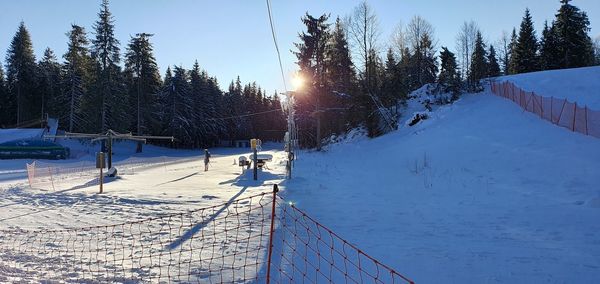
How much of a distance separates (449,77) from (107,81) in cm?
3939

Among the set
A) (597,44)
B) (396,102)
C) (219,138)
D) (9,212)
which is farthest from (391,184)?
(597,44)

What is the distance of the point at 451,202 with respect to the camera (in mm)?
13641

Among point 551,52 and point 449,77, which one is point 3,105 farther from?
point 551,52

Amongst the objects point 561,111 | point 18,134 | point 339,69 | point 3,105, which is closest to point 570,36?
point 339,69

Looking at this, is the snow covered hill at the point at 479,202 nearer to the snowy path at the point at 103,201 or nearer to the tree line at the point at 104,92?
the snowy path at the point at 103,201

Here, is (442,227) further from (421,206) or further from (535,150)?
(535,150)

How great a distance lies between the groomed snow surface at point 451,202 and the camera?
7.74m

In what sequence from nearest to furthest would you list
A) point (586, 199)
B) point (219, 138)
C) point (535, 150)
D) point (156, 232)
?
point (156, 232) → point (586, 199) → point (535, 150) → point (219, 138)

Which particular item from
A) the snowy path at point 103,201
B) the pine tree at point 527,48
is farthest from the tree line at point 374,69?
the snowy path at point 103,201

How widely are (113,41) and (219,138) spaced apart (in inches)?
1470

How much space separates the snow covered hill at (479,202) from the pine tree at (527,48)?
2654 cm

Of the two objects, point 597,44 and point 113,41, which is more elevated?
point 597,44

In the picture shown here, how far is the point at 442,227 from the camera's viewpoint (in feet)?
33.8

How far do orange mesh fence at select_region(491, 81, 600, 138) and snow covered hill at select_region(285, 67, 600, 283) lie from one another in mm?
575
